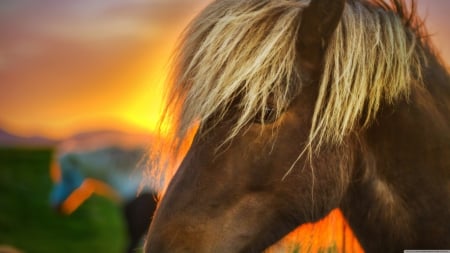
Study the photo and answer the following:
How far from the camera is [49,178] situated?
2.72 m

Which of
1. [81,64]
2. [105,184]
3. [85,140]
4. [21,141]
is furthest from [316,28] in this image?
[105,184]

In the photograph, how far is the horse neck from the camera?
0.75 metres

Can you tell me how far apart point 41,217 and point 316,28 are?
2.12m

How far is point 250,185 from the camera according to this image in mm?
709

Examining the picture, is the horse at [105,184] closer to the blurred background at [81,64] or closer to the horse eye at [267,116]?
the blurred background at [81,64]

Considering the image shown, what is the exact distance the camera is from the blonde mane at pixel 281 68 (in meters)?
0.72

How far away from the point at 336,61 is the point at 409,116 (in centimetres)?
13

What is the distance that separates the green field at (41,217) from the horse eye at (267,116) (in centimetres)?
155

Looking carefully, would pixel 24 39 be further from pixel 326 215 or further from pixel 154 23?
pixel 326 215

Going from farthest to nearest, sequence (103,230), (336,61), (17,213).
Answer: (103,230) < (17,213) < (336,61)

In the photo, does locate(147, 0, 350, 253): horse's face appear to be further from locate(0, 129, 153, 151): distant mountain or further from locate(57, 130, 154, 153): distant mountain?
locate(57, 130, 154, 153): distant mountain

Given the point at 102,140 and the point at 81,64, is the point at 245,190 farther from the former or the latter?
the point at 102,140

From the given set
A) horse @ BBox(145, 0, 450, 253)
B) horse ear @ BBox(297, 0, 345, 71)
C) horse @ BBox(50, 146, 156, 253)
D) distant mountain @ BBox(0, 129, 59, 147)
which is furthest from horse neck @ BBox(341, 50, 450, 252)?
horse @ BBox(50, 146, 156, 253)

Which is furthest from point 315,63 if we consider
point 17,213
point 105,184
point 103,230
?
point 103,230
